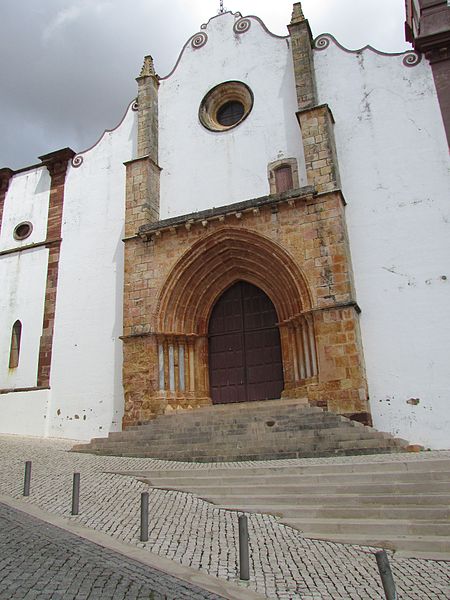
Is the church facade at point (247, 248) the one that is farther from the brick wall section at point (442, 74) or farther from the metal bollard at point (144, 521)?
the metal bollard at point (144, 521)

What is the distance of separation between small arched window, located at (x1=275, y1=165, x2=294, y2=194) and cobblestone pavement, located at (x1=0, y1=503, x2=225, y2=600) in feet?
33.2

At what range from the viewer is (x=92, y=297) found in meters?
15.0

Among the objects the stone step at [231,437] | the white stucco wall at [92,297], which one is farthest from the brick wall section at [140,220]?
the stone step at [231,437]

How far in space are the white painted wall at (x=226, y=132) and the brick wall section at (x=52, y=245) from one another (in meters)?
3.67

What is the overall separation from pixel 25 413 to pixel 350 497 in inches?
420

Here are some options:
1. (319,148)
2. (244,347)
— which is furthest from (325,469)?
(319,148)

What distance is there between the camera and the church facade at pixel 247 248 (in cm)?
1150

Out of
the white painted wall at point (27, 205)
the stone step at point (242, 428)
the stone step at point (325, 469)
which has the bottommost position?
the stone step at point (325, 469)

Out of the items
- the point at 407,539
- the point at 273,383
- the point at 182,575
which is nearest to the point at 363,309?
the point at 273,383

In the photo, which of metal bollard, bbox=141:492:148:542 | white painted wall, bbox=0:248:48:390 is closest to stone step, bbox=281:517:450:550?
metal bollard, bbox=141:492:148:542

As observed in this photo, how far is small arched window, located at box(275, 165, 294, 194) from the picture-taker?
13531 mm

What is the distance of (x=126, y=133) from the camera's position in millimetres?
16391

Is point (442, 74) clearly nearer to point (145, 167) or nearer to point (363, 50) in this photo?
point (363, 50)

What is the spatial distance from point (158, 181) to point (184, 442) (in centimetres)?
795
